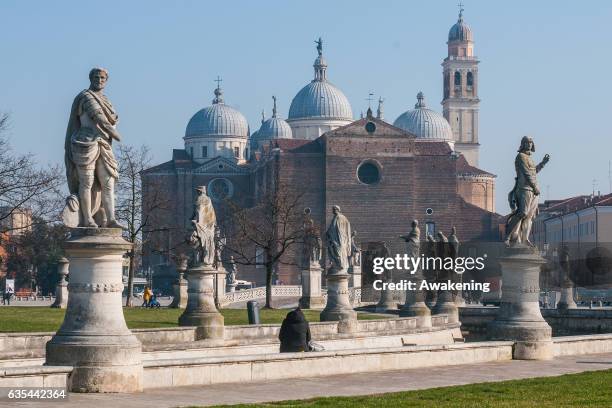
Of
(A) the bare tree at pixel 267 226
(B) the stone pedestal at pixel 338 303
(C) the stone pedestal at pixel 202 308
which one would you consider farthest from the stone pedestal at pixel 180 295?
(C) the stone pedestal at pixel 202 308

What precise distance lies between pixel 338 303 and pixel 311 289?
23.7m

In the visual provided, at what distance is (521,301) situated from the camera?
926 inches

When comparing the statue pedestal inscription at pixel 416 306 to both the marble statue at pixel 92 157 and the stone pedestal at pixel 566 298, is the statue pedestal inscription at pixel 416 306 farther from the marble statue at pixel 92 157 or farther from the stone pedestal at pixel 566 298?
the marble statue at pixel 92 157

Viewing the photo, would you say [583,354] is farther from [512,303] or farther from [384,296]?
[384,296]

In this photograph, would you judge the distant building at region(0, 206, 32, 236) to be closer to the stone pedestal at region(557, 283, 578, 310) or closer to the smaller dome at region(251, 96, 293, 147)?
the stone pedestal at region(557, 283, 578, 310)

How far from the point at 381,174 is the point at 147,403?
106m

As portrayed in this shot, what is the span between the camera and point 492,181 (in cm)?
14412

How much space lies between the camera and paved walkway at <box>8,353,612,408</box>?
50.0 feet

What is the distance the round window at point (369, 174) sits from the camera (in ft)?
396

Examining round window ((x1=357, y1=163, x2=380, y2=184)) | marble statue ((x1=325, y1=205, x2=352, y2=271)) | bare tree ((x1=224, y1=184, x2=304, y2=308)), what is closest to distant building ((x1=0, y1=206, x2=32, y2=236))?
bare tree ((x1=224, y1=184, x2=304, y2=308))

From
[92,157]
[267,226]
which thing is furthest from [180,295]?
[267,226]

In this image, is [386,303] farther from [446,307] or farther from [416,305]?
[416,305]

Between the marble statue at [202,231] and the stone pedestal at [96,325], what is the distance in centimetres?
1243

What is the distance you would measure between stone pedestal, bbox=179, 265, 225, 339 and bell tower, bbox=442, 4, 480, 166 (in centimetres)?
13791
